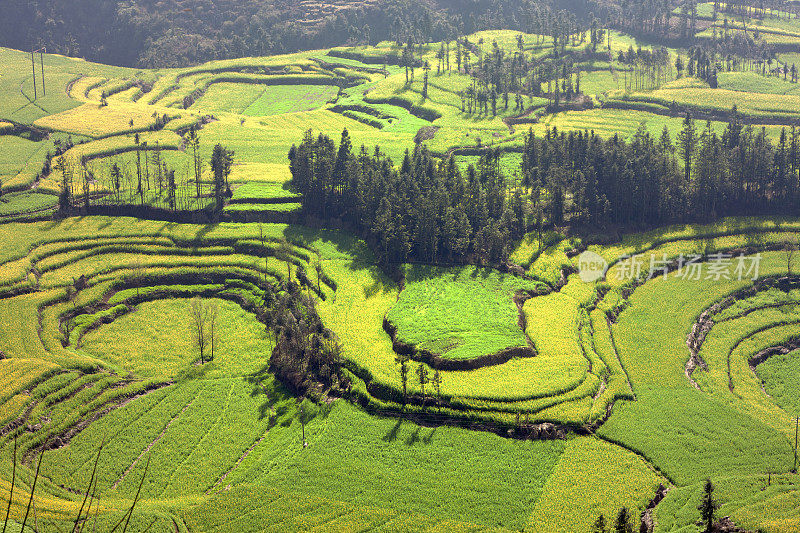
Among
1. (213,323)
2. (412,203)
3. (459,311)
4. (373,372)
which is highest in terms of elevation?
(412,203)

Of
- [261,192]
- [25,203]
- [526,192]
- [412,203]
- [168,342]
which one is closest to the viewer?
[168,342]

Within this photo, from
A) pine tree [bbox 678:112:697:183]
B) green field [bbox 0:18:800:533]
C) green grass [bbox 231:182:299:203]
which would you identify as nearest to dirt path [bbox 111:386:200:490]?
green field [bbox 0:18:800:533]

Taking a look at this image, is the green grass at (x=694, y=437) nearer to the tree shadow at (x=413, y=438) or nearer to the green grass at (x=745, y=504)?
the green grass at (x=745, y=504)

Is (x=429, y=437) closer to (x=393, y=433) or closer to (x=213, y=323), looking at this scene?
(x=393, y=433)

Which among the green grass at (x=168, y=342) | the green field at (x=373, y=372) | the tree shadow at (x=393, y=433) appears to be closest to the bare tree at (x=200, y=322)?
the green grass at (x=168, y=342)

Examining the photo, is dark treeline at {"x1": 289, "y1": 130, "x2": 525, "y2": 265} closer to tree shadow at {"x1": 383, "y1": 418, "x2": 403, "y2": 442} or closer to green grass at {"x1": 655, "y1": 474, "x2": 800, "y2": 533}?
tree shadow at {"x1": 383, "y1": 418, "x2": 403, "y2": 442}

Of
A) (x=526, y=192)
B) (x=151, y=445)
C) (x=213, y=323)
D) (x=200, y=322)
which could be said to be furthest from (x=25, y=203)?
(x=526, y=192)

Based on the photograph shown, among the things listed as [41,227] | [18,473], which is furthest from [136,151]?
[18,473]
